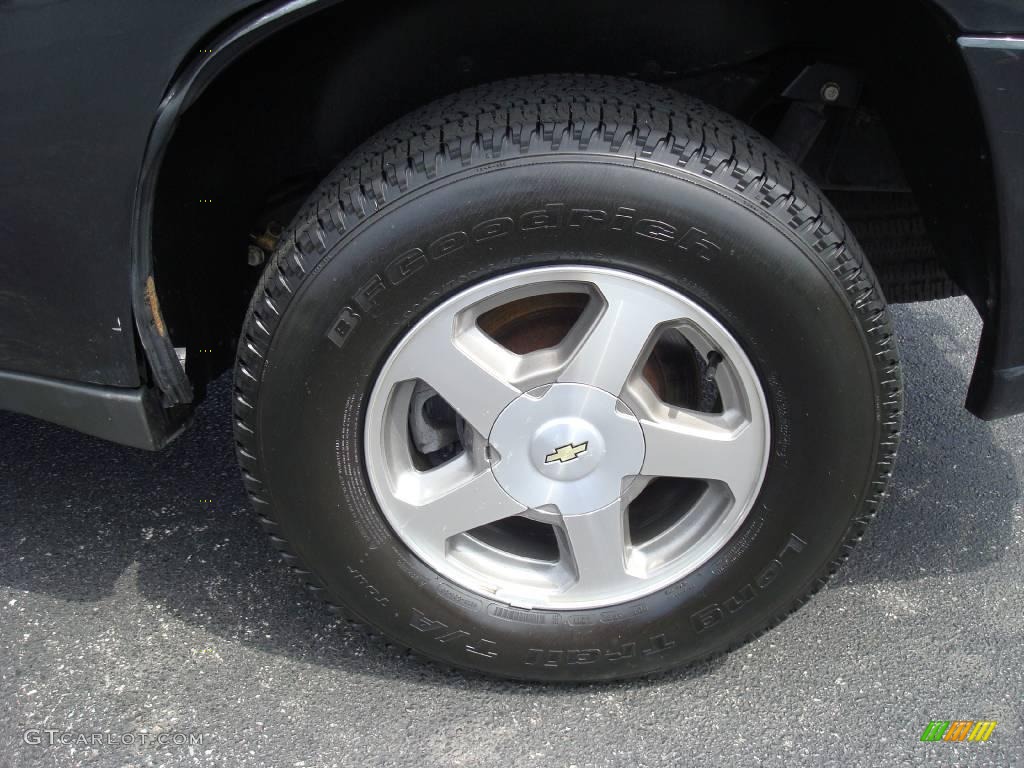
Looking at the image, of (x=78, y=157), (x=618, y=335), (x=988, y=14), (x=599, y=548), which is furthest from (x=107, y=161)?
(x=988, y=14)

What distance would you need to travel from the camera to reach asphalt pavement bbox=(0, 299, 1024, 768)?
1742 millimetres

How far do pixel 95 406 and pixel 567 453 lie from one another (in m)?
0.86

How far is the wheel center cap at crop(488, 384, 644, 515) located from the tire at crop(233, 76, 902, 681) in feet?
0.16

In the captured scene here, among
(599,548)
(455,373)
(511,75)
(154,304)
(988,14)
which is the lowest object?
(599,548)

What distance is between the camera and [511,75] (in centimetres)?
172

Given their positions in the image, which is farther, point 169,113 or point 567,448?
point 567,448

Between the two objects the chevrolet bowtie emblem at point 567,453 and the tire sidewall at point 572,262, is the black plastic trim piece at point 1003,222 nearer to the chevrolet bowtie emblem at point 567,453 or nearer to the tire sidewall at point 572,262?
the tire sidewall at point 572,262

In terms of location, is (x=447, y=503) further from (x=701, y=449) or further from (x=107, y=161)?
(x=107, y=161)

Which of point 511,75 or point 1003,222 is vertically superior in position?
point 511,75

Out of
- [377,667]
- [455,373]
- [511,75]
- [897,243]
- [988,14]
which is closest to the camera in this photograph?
[988,14]

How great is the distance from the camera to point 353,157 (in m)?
1.61

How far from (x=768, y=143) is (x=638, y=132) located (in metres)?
0.30

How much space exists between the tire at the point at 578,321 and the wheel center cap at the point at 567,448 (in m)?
0.05

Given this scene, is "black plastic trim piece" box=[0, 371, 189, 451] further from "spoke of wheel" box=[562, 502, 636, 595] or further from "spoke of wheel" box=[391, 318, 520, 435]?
"spoke of wheel" box=[562, 502, 636, 595]
